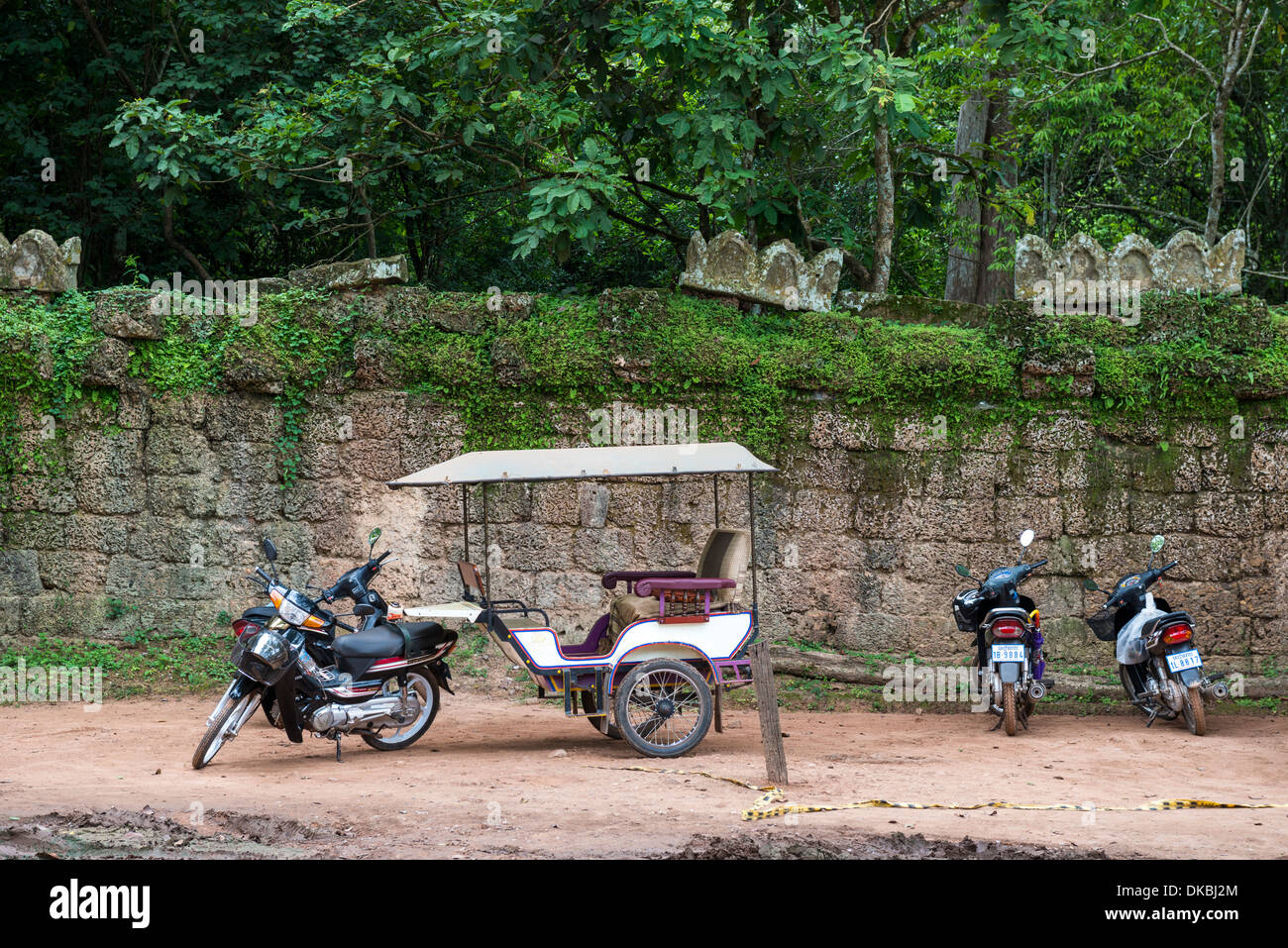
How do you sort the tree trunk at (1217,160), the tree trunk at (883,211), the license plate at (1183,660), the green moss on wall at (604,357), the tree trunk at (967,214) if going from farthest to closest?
the tree trunk at (967,214) < the tree trunk at (1217,160) < the tree trunk at (883,211) < the green moss on wall at (604,357) < the license plate at (1183,660)

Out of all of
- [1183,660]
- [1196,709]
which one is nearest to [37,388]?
[1183,660]

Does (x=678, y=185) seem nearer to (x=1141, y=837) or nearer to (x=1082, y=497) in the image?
(x=1082, y=497)

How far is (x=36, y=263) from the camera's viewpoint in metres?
10.0

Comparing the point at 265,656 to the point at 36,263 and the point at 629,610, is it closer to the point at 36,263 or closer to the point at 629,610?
the point at 629,610

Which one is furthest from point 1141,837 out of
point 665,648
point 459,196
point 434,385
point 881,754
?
point 459,196

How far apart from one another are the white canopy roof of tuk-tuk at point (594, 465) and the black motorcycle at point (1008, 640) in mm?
2103

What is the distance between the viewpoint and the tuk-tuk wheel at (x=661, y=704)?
7098 mm

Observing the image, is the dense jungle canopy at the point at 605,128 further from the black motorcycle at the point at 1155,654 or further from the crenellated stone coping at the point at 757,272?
the black motorcycle at the point at 1155,654

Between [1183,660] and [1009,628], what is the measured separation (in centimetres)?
116

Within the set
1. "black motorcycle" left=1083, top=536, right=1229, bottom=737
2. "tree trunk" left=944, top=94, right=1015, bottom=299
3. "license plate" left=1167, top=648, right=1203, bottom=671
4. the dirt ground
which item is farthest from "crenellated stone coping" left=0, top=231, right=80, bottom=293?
"license plate" left=1167, top=648, right=1203, bottom=671

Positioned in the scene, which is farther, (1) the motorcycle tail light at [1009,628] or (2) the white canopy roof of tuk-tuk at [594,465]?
(1) the motorcycle tail light at [1009,628]

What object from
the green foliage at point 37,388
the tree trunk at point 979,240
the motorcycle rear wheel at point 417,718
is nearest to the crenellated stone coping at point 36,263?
the green foliage at point 37,388

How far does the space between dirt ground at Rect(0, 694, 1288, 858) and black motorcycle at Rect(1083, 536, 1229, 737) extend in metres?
0.21

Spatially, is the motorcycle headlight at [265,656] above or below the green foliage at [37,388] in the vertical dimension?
→ below
